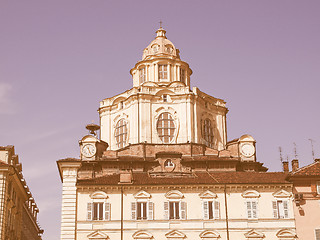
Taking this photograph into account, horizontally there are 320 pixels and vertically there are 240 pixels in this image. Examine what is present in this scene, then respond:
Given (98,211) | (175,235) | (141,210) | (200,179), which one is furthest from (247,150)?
(98,211)

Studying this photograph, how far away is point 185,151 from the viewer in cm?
7019

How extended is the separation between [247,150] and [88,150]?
19444mm

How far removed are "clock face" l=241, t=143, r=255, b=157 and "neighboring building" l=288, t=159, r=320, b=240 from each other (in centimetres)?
1517

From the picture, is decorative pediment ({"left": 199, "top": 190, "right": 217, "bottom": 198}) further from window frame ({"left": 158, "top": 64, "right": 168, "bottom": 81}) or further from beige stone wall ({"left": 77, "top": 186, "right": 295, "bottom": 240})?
window frame ({"left": 158, "top": 64, "right": 168, "bottom": 81})

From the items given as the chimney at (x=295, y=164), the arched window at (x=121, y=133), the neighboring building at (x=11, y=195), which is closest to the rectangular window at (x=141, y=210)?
the neighboring building at (x=11, y=195)

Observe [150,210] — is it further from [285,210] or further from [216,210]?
[285,210]

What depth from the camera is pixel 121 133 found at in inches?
2972

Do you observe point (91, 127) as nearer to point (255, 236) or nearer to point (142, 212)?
point (142, 212)

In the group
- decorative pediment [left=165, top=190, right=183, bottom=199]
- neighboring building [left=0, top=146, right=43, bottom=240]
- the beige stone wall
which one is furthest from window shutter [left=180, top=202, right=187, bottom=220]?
neighboring building [left=0, top=146, right=43, bottom=240]

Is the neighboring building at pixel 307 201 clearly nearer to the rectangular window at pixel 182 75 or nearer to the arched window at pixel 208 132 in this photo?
the arched window at pixel 208 132

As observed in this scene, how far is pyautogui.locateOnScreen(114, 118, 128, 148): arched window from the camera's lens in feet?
246

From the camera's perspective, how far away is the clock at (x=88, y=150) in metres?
67.7

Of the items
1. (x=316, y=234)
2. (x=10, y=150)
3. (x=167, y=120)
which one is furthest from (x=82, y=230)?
(x=167, y=120)

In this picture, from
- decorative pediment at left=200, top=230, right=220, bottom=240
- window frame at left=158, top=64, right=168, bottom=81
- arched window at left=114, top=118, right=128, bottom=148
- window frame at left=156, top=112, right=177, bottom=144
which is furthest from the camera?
window frame at left=158, top=64, right=168, bottom=81
